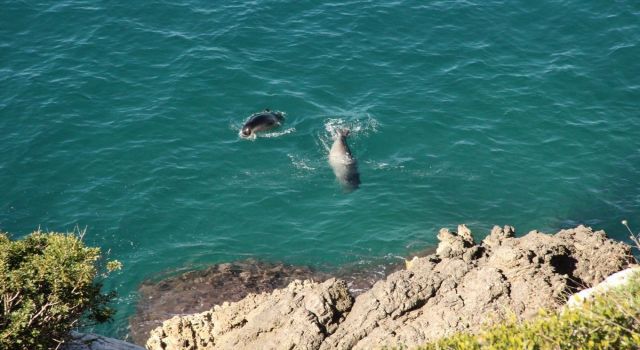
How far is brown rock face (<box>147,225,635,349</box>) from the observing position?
15.6 meters

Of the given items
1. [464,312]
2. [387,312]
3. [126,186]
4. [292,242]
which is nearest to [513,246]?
[464,312]

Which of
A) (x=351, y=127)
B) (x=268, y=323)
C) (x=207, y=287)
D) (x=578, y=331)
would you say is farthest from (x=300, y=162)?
(x=578, y=331)

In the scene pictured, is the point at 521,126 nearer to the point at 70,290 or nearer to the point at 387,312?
the point at 387,312

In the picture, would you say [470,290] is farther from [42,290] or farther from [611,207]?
[611,207]

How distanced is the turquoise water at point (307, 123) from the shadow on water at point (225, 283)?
0.47m

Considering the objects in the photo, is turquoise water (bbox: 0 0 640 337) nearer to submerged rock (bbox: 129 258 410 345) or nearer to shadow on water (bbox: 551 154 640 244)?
shadow on water (bbox: 551 154 640 244)

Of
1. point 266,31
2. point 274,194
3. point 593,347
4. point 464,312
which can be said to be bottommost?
point 593,347

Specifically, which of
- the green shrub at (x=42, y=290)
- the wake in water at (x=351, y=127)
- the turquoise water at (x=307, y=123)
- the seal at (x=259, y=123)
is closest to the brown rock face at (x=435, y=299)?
the green shrub at (x=42, y=290)

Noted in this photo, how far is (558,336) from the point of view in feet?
37.6

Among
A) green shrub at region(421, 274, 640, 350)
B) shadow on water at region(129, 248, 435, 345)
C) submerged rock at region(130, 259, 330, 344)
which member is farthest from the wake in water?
green shrub at region(421, 274, 640, 350)

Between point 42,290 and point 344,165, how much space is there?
14855 mm

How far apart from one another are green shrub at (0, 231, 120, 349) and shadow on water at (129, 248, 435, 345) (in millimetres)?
6269

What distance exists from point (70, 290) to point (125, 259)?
29.1 ft

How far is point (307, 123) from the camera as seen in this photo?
30062mm
